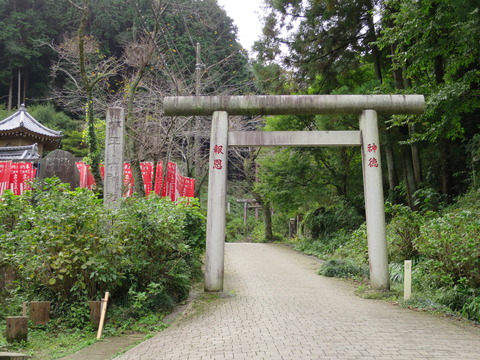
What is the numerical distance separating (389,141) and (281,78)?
551 centimetres

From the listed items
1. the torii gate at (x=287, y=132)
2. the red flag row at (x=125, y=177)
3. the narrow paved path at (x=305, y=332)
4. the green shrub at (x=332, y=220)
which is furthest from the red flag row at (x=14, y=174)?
the green shrub at (x=332, y=220)

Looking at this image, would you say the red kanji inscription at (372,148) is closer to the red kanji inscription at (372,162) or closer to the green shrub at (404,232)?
the red kanji inscription at (372,162)

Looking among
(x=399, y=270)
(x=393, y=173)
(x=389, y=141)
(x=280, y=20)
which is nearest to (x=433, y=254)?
(x=399, y=270)

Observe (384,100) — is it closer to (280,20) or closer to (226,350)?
(226,350)

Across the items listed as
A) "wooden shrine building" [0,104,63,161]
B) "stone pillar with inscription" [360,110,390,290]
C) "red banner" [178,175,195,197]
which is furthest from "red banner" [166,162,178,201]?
"stone pillar with inscription" [360,110,390,290]

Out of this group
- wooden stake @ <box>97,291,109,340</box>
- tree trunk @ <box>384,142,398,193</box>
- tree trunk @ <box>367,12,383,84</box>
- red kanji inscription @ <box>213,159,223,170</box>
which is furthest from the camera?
tree trunk @ <box>384,142,398,193</box>

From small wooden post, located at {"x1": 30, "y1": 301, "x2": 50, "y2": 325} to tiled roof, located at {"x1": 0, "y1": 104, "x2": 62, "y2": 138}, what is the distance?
19.7 meters

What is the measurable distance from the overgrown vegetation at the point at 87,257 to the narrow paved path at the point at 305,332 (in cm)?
101

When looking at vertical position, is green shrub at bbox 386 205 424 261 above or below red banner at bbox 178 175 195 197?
below

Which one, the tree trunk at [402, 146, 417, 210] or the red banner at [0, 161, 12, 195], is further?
the red banner at [0, 161, 12, 195]

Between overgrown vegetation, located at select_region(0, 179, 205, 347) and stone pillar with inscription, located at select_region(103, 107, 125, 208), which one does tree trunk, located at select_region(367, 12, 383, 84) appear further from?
overgrown vegetation, located at select_region(0, 179, 205, 347)

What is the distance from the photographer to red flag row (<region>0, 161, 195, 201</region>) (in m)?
→ 17.1

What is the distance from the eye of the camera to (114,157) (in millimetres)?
8312

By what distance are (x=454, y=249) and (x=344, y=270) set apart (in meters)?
4.61
